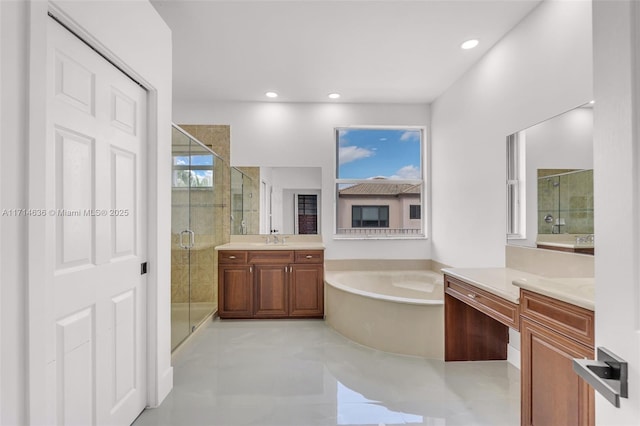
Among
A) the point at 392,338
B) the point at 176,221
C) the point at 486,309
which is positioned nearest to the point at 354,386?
the point at 392,338

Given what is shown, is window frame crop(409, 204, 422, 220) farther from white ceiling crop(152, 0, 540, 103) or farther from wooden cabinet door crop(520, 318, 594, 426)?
wooden cabinet door crop(520, 318, 594, 426)

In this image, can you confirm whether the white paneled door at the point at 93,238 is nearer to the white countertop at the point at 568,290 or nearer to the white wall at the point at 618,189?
the white wall at the point at 618,189

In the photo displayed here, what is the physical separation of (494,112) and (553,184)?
0.91 metres

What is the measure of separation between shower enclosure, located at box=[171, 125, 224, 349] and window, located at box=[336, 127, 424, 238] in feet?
5.37

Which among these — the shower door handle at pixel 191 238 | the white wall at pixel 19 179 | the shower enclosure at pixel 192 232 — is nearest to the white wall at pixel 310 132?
the shower enclosure at pixel 192 232

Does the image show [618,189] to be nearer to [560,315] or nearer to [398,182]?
[560,315]

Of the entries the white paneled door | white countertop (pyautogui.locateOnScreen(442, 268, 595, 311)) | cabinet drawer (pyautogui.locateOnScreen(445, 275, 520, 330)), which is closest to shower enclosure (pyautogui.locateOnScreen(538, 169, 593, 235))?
white countertop (pyautogui.locateOnScreen(442, 268, 595, 311))

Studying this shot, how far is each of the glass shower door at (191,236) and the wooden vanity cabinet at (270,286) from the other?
0.18 meters

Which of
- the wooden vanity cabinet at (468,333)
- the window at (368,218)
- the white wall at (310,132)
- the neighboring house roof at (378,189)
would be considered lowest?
the wooden vanity cabinet at (468,333)

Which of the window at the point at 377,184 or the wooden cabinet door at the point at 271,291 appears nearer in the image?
the wooden cabinet door at the point at 271,291

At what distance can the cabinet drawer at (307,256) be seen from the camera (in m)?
3.75

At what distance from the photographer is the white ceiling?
2.29m

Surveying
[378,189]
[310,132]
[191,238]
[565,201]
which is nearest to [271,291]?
[191,238]

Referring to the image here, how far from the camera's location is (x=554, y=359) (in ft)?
4.69
